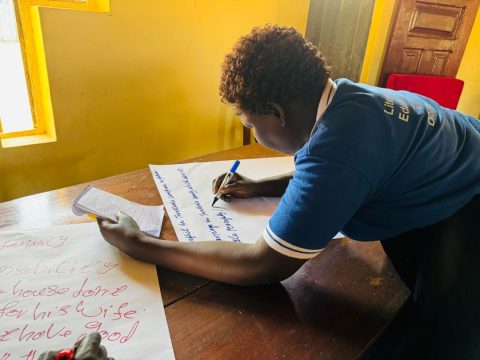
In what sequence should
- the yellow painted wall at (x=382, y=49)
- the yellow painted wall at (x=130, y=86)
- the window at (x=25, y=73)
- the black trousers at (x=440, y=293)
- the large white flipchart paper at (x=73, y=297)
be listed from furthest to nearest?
1. the yellow painted wall at (x=382, y=49)
2. the yellow painted wall at (x=130, y=86)
3. the window at (x=25, y=73)
4. the black trousers at (x=440, y=293)
5. the large white flipchart paper at (x=73, y=297)

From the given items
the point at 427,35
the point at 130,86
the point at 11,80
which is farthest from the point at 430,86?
the point at 11,80

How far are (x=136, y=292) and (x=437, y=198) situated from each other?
579 mm

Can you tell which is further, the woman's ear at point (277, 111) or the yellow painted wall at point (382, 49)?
the yellow painted wall at point (382, 49)

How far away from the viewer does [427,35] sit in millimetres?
2346

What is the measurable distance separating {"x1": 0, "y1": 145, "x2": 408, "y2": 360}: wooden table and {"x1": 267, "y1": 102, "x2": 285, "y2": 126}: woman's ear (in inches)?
12.2

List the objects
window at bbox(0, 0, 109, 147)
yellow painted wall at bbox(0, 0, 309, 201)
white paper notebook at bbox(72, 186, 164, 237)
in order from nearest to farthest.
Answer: white paper notebook at bbox(72, 186, 164, 237), window at bbox(0, 0, 109, 147), yellow painted wall at bbox(0, 0, 309, 201)

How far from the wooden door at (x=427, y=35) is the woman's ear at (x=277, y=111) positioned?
1.95 m

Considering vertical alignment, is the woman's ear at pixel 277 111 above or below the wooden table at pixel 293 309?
above

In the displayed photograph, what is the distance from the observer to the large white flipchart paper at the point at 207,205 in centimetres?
82

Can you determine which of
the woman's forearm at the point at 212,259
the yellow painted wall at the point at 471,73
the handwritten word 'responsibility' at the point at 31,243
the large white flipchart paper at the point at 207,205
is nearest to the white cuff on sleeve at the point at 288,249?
the woman's forearm at the point at 212,259

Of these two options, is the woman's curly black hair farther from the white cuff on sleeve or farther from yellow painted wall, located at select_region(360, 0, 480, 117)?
yellow painted wall, located at select_region(360, 0, 480, 117)

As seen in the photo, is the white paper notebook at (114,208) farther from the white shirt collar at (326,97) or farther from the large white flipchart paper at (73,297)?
the white shirt collar at (326,97)

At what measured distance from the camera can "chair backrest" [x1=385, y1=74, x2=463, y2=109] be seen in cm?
230

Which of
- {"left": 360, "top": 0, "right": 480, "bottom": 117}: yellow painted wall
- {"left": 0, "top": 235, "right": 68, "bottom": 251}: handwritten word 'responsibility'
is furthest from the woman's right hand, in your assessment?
{"left": 360, "top": 0, "right": 480, "bottom": 117}: yellow painted wall
